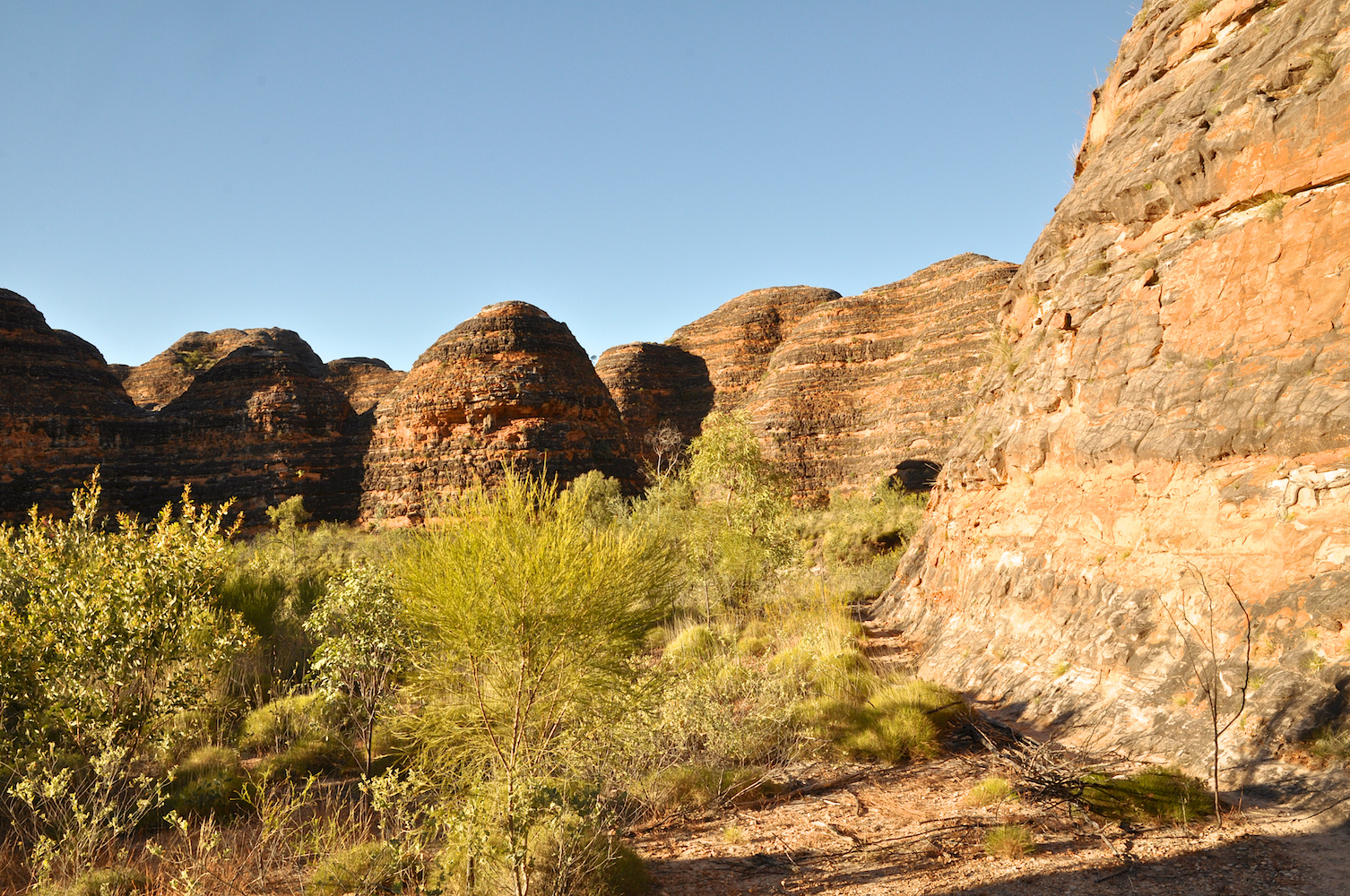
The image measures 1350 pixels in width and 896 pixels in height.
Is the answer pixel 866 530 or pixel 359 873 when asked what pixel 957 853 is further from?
pixel 866 530

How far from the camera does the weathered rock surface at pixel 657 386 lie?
166 ft

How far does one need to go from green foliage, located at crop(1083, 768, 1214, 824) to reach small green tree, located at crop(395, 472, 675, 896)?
3.81 meters

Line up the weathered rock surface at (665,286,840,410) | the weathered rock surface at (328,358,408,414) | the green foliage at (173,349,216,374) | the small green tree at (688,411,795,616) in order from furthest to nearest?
the green foliage at (173,349,216,374)
the weathered rock surface at (665,286,840,410)
the weathered rock surface at (328,358,408,414)
the small green tree at (688,411,795,616)

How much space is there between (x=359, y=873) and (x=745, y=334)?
171ft

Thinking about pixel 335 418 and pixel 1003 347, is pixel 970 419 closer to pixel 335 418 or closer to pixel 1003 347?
pixel 1003 347

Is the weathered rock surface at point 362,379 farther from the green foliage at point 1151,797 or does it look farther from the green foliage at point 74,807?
the green foliage at point 1151,797

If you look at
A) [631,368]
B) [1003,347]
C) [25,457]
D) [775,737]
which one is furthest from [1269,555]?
[631,368]

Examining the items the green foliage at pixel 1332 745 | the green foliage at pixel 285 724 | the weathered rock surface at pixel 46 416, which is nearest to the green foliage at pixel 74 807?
the green foliage at pixel 285 724

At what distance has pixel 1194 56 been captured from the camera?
970 centimetres

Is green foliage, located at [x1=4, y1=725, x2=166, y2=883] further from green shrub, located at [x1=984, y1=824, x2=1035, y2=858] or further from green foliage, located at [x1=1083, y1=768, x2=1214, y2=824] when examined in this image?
green foliage, located at [x1=1083, y1=768, x2=1214, y2=824]

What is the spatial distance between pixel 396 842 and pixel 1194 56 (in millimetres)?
13798

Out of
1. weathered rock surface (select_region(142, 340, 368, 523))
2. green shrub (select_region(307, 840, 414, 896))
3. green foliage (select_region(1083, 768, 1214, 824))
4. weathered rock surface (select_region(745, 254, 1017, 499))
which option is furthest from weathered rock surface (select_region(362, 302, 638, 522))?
green foliage (select_region(1083, 768, 1214, 824))

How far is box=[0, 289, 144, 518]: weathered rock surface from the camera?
29.8 metres

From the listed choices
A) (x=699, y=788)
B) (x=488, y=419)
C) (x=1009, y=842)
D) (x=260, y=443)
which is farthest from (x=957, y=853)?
(x=260, y=443)
